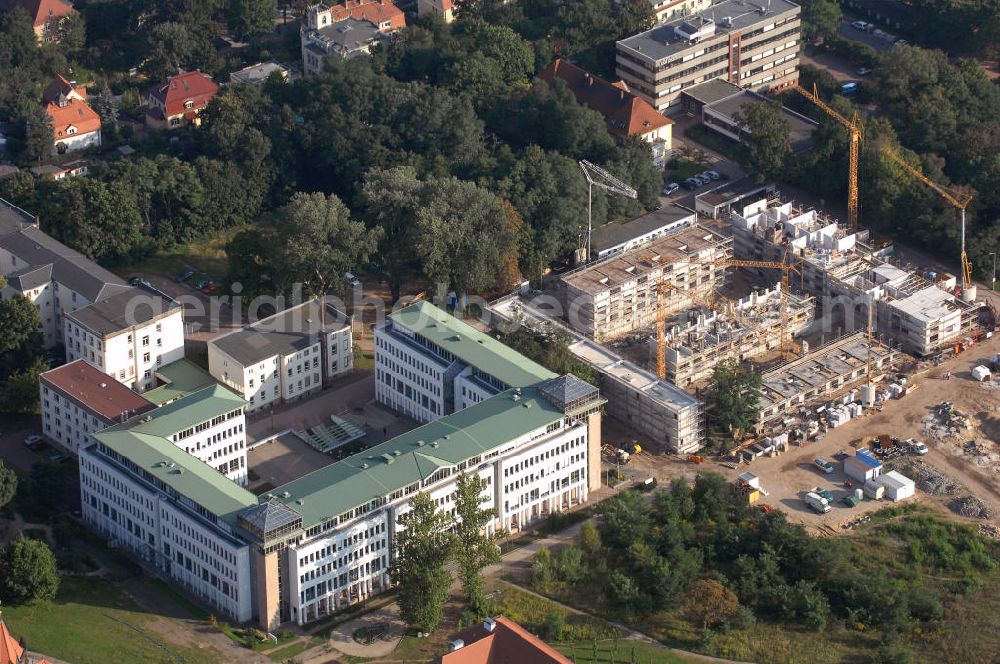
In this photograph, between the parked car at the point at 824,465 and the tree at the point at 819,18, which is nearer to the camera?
the parked car at the point at 824,465

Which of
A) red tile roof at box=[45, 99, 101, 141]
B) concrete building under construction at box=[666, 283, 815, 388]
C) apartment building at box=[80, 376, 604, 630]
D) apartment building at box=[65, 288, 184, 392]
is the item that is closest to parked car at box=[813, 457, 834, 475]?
concrete building under construction at box=[666, 283, 815, 388]

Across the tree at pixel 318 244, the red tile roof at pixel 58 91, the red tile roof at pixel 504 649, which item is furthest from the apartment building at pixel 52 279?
the red tile roof at pixel 504 649

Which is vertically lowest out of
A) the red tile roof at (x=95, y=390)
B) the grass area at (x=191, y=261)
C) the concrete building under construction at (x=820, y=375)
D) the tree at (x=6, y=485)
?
the concrete building under construction at (x=820, y=375)

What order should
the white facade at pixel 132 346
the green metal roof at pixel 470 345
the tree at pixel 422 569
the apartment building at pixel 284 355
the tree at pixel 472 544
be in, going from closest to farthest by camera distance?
1. the tree at pixel 422 569
2. the tree at pixel 472 544
3. the green metal roof at pixel 470 345
4. the white facade at pixel 132 346
5. the apartment building at pixel 284 355

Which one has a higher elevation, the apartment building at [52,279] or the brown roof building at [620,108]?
the brown roof building at [620,108]

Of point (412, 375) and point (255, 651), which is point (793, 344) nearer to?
point (412, 375)

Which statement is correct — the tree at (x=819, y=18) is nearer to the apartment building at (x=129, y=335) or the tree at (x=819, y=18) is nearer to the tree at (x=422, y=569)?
the apartment building at (x=129, y=335)

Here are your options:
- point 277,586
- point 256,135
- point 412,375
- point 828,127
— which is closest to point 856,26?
point 828,127

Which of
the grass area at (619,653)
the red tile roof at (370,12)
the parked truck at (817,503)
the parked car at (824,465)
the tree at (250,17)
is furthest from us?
the tree at (250,17)
